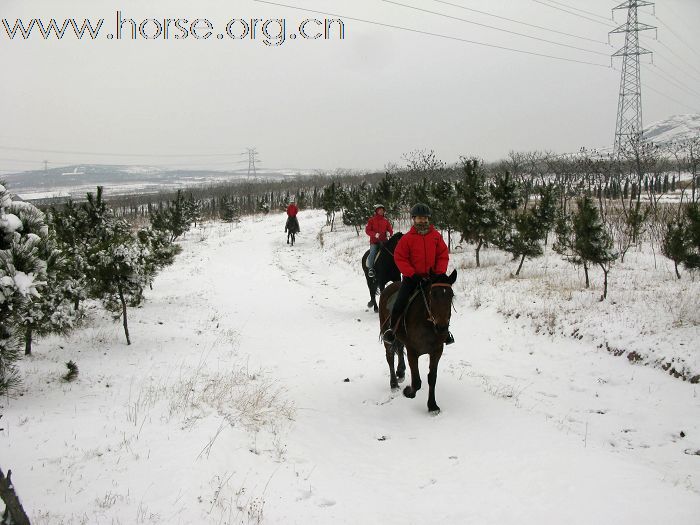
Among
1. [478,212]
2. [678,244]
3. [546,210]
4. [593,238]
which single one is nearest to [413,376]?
[593,238]

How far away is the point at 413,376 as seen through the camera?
6512 mm

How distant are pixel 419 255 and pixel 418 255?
2 cm

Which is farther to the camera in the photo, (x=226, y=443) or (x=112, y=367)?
(x=112, y=367)

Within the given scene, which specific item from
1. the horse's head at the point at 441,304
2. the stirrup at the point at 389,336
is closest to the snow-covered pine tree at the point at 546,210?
the stirrup at the point at 389,336

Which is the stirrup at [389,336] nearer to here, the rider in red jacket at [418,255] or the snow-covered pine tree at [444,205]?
the rider in red jacket at [418,255]

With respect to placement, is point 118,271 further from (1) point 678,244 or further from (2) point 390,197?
(2) point 390,197

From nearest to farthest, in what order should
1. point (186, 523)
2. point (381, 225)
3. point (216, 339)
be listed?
point (186, 523)
point (216, 339)
point (381, 225)

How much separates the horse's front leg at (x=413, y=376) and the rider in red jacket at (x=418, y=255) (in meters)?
0.63

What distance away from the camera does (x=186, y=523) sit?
3.60 meters

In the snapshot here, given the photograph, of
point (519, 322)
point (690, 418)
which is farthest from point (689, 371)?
point (519, 322)

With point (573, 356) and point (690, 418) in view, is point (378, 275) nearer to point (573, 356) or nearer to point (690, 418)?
point (573, 356)

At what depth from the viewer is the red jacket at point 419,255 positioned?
6297 millimetres

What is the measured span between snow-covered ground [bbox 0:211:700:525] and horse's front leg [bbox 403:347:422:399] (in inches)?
11.9

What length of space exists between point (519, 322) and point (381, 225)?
480 centimetres
